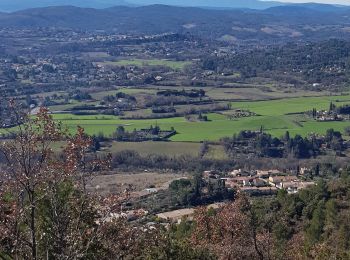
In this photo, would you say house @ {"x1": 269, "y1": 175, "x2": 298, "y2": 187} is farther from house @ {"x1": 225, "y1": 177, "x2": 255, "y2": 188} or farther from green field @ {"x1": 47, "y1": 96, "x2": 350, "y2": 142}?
green field @ {"x1": 47, "y1": 96, "x2": 350, "y2": 142}

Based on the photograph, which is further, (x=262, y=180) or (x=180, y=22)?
(x=180, y=22)

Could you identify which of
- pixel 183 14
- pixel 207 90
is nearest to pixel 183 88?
pixel 207 90

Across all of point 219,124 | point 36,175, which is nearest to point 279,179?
point 219,124

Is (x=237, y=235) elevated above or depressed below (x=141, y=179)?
above

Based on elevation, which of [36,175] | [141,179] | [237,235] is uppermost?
[36,175]

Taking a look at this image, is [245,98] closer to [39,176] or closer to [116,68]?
[116,68]

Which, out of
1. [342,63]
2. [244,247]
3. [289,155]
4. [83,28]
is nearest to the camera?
[244,247]

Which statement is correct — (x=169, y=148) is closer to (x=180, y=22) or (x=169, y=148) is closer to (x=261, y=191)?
(x=261, y=191)

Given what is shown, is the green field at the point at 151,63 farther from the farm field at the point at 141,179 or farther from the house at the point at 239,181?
the house at the point at 239,181

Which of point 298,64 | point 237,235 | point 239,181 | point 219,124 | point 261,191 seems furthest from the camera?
point 298,64
